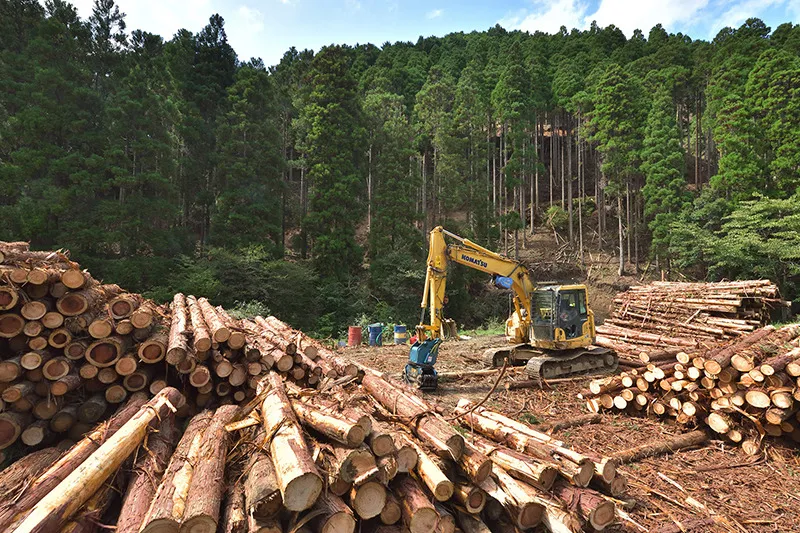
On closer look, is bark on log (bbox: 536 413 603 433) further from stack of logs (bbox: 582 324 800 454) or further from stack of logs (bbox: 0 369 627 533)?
stack of logs (bbox: 0 369 627 533)

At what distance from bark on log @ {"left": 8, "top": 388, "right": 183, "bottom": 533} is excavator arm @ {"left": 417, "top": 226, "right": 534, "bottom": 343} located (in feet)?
19.3

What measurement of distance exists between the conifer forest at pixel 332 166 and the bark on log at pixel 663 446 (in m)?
15.9

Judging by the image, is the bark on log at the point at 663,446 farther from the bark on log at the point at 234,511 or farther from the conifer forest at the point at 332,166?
the conifer forest at the point at 332,166

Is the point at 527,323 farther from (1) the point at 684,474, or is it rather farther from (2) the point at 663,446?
(1) the point at 684,474

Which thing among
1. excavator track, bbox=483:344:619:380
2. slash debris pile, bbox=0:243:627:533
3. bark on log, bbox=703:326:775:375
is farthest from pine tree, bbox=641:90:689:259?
slash debris pile, bbox=0:243:627:533

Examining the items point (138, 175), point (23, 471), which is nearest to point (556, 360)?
point (23, 471)

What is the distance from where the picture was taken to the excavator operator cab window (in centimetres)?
1046

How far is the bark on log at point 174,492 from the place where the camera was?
2.68 m

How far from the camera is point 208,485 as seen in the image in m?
3.15

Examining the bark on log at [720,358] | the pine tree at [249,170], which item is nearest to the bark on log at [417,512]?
the bark on log at [720,358]

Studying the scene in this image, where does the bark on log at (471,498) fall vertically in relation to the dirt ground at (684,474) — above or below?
above

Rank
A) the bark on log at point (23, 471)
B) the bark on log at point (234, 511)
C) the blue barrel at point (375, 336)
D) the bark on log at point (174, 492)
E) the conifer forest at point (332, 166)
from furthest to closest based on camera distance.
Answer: the conifer forest at point (332, 166) < the blue barrel at point (375, 336) < the bark on log at point (23, 471) < the bark on log at point (234, 511) < the bark on log at point (174, 492)

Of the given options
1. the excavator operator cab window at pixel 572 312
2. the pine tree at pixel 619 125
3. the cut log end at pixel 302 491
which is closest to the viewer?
the cut log end at pixel 302 491

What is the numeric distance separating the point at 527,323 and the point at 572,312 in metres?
1.19
